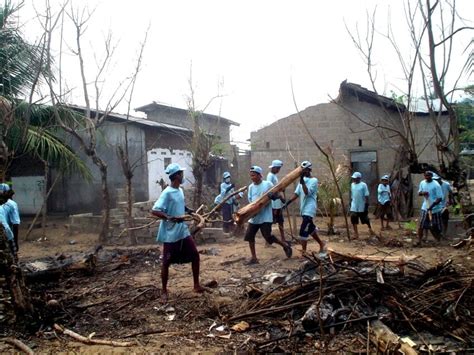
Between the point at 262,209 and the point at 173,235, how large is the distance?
2183mm

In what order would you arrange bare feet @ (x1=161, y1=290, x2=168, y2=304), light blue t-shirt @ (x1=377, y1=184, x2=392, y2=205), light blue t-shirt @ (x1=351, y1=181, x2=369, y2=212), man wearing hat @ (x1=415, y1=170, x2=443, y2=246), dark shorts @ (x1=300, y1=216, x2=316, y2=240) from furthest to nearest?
light blue t-shirt @ (x1=377, y1=184, x2=392, y2=205) → light blue t-shirt @ (x1=351, y1=181, x2=369, y2=212) → man wearing hat @ (x1=415, y1=170, x2=443, y2=246) → dark shorts @ (x1=300, y1=216, x2=316, y2=240) → bare feet @ (x1=161, y1=290, x2=168, y2=304)

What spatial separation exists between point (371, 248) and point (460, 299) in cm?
415

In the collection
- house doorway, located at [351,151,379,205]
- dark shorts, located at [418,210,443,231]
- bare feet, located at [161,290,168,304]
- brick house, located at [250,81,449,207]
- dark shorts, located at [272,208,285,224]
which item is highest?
brick house, located at [250,81,449,207]

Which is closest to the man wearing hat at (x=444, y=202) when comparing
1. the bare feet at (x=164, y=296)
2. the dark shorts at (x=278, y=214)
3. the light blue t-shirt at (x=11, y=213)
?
the dark shorts at (x=278, y=214)

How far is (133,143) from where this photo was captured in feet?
46.7

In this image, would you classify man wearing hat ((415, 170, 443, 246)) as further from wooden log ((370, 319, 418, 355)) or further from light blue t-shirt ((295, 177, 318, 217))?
wooden log ((370, 319, 418, 355))

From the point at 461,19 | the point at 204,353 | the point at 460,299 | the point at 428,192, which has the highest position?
the point at 461,19

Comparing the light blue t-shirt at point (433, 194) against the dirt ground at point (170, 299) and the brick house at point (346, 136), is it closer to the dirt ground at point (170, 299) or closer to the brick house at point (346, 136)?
the dirt ground at point (170, 299)

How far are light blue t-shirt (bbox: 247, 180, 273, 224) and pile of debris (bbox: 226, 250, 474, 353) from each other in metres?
2.01

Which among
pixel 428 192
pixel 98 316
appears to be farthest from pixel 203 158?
pixel 98 316

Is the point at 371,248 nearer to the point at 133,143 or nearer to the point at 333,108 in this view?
the point at 333,108

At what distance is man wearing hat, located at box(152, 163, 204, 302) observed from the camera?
17.2 ft

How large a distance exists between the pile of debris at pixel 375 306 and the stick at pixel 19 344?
77.0 inches

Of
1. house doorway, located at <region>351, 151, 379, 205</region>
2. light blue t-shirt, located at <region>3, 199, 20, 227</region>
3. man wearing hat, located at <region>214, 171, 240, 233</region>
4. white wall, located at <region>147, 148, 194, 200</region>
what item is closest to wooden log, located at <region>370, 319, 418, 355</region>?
light blue t-shirt, located at <region>3, 199, 20, 227</region>
